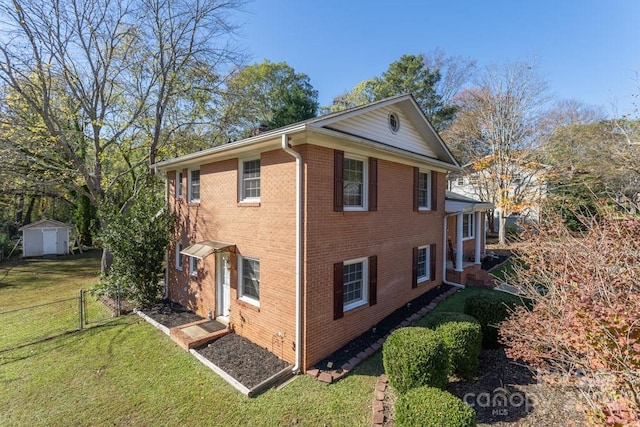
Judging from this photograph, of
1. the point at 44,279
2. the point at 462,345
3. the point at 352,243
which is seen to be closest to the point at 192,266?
the point at 352,243

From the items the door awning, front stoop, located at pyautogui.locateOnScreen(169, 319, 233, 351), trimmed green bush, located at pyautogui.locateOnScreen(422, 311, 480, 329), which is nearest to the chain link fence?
front stoop, located at pyautogui.locateOnScreen(169, 319, 233, 351)

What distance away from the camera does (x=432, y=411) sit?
4.09 meters

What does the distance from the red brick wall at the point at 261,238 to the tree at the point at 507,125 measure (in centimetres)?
2053

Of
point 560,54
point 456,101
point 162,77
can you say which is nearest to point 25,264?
point 162,77

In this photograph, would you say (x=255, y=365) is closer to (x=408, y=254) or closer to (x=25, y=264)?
(x=408, y=254)

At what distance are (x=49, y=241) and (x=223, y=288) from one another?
23.1 metres

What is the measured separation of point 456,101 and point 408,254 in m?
23.5

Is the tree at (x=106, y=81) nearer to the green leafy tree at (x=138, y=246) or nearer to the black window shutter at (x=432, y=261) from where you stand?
the green leafy tree at (x=138, y=246)

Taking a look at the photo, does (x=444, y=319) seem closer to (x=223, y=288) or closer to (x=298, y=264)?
(x=298, y=264)

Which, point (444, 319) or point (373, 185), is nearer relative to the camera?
point (444, 319)

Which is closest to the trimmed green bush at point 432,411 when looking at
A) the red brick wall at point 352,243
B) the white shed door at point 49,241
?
the red brick wall at point 352,243

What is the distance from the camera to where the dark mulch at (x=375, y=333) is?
7.31 m

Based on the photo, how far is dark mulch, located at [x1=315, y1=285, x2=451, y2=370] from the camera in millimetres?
7309

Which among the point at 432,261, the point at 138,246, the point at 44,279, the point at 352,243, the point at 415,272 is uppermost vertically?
the point at 352,243
